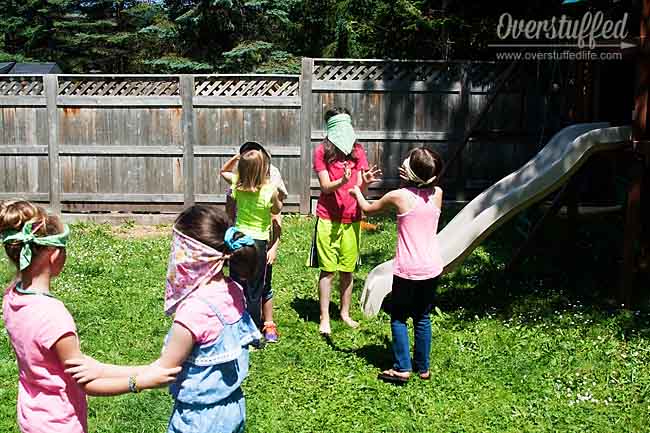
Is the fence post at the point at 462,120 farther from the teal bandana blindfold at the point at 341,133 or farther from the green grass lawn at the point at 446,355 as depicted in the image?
the teal bandana blindfold at the point at 341,133

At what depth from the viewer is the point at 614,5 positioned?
28.2 feet

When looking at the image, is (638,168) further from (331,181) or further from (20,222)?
(20,222)

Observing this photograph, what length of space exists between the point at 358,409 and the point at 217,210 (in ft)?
7.56

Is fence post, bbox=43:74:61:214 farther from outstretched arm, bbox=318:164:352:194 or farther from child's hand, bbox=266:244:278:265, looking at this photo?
outstretched arm, bbox=318:164:352:194

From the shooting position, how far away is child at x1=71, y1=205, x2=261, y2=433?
8.96 feet

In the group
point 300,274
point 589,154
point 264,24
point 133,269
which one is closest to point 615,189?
point 589,154

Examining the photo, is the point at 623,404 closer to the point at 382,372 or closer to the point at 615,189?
the point at 382,372

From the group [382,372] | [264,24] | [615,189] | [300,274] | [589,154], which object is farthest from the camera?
[264,24]

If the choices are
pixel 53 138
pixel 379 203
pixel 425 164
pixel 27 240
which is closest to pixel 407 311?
pixel 379 203

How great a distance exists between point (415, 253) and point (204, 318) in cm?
239

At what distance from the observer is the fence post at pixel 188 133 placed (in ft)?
36.4

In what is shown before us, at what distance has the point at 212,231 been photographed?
9.05 feet

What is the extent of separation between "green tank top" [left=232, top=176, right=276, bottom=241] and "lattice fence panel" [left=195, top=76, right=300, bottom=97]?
5.94 m

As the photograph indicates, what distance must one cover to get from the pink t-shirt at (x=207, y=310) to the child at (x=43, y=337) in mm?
177
